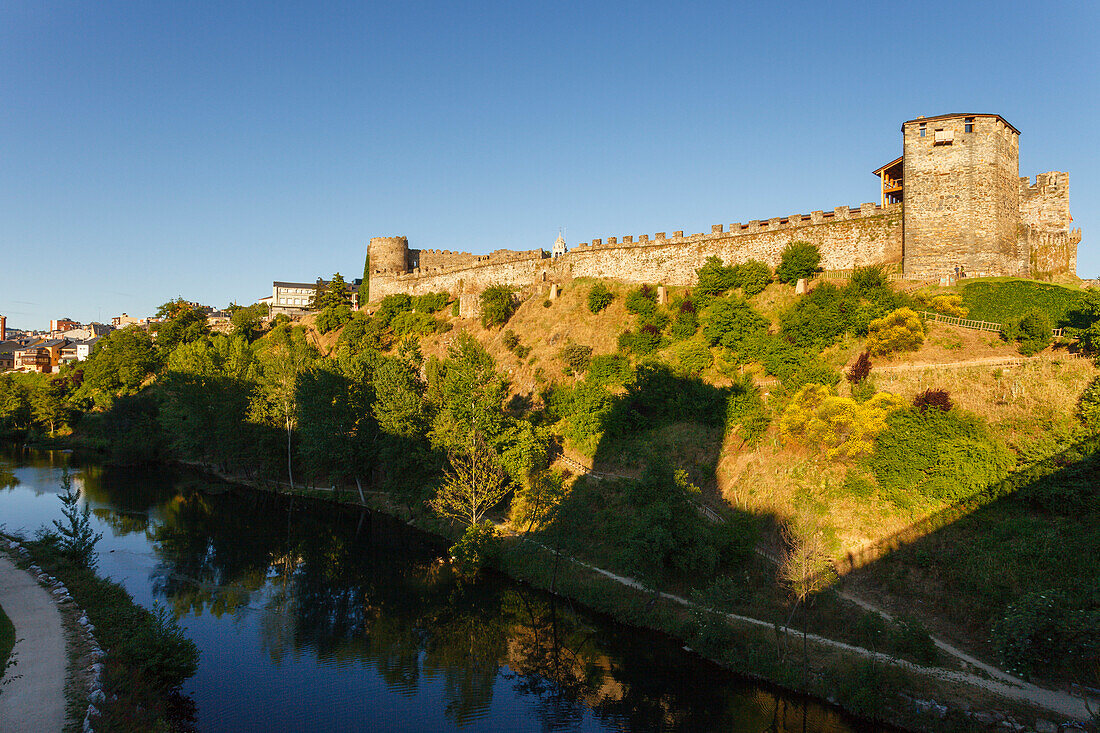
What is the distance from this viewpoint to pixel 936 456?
21.9 m

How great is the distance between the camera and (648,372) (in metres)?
34.5

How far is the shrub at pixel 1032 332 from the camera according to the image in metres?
24.9

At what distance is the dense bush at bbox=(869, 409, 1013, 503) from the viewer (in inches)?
819

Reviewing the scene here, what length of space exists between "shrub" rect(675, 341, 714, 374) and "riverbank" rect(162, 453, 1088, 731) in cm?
1379

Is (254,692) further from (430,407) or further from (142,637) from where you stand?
(430,407)

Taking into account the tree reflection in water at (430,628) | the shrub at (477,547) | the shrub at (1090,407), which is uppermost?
the shrub at (1090,407)

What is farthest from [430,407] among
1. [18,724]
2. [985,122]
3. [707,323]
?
[985,122]

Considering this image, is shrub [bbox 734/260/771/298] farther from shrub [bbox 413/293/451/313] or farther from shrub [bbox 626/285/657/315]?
shrub [bbox 413/293/451/313]

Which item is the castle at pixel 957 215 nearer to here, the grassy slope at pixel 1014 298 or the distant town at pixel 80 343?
the grassy slope at pixel 1014 298

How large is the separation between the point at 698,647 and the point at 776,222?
29.6 m

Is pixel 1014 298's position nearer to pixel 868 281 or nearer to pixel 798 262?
pixel 868 281

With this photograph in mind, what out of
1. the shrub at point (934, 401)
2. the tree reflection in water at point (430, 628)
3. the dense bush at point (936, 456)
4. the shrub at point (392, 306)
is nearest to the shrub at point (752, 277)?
the shrub at point (934, 401)

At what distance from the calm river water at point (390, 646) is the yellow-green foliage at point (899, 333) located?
1677 centimetres

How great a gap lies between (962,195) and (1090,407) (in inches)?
602
